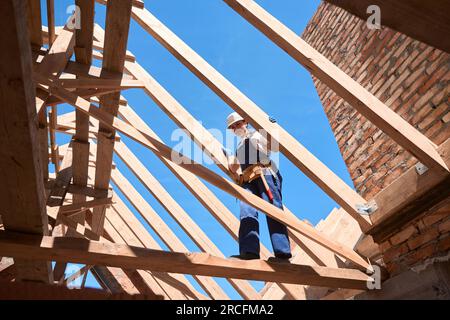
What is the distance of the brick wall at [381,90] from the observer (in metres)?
3.02

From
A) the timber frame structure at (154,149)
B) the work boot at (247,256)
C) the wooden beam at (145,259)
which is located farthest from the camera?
the work boot at (247,256)

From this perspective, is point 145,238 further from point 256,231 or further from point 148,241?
point 256,231

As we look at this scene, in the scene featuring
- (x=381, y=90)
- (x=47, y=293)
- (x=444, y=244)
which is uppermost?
(x=381, y=90)

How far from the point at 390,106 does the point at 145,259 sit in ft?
8.35

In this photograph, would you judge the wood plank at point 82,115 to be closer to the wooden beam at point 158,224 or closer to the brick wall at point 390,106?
the wooden beam at point 158,224

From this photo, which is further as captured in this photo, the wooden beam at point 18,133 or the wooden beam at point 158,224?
the wooden beam at point 158,224

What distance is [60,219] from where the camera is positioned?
4.44 m

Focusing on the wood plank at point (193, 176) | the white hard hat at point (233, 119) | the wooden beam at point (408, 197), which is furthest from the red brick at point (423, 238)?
the white hard hat at point (233, 119)

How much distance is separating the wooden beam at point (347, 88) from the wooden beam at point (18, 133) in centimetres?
150

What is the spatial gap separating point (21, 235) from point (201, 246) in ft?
8.56

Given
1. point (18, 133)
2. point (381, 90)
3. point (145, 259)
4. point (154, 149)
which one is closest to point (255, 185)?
point (154, 149)

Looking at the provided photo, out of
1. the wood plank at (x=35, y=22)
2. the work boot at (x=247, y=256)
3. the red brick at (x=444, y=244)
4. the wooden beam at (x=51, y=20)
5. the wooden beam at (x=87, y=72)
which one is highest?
the wooden beam at (x=51, y=20)

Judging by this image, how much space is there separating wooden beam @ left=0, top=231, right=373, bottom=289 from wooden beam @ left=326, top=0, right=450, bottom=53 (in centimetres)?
182

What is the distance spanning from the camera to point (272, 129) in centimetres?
283
